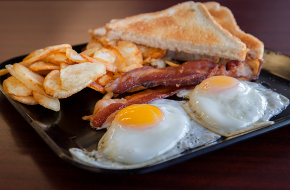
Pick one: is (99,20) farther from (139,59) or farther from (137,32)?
(139,59)

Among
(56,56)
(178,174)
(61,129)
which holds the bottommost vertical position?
(178,174)

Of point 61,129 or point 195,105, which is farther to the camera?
point 195,105

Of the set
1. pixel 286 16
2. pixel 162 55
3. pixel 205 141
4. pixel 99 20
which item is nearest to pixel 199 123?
pixel 205 141

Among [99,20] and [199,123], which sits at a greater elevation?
[99,20]

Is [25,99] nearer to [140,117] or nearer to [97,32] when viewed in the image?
[140,117]

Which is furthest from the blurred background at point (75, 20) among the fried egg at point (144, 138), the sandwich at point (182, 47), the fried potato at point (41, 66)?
the fried egg at point (144, 138)

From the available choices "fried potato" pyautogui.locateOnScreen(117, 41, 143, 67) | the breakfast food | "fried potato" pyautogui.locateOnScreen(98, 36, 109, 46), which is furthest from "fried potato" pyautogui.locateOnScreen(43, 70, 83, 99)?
"fried potato" pyautogui.locateOnScreen(98, 36, 109, 46)
